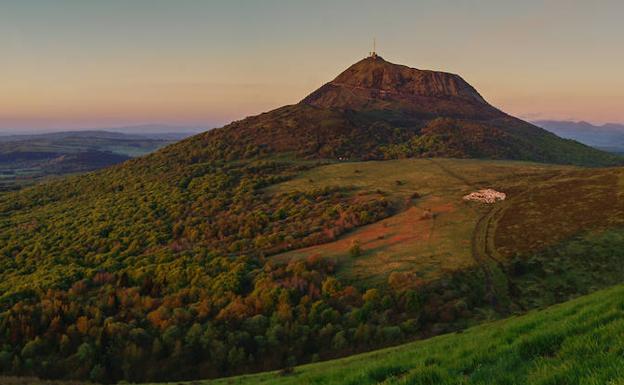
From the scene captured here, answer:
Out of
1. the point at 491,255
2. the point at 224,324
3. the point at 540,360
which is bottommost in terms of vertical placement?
the point at 224,324

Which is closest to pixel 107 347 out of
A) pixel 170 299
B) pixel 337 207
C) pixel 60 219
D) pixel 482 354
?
pixel 170 299

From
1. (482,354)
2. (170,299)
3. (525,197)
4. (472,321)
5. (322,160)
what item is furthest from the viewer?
(322,160)

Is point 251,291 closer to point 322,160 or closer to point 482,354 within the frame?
point 482,354

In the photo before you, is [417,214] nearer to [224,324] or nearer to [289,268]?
[289,268]

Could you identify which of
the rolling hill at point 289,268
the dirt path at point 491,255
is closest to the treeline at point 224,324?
the rolling hill at point 289,268

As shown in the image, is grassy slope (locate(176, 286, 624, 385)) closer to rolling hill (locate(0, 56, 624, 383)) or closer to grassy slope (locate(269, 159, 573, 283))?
rolling hill (locate(0, 56, 624, 383))

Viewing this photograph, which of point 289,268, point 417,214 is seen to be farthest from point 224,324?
point 417,214

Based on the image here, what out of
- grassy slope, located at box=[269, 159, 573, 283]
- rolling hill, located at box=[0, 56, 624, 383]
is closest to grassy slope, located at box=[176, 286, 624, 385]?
rolling hill, located at box=[0, 56, 624, 383]

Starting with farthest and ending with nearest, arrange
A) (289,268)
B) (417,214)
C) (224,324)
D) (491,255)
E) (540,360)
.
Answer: (417,214) → (289,268) → (491,255) → (224,324) → (540,360)

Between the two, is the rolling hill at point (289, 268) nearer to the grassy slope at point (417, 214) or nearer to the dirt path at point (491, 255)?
the dirt path at point (491, 255)
